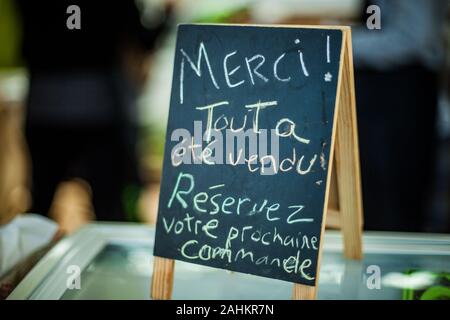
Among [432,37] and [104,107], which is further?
[104,107]

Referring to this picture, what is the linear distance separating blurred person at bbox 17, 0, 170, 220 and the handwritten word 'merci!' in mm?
1107

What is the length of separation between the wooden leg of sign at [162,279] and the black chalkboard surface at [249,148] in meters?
0.02

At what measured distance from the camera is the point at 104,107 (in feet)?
9.07

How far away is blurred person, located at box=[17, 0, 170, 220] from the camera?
8.37ft

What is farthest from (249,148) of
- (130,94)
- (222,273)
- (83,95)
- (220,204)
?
(130,94)

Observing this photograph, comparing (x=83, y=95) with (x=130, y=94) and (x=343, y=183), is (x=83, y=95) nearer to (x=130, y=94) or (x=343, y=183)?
(x=130, y=94)

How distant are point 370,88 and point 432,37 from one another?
32cm

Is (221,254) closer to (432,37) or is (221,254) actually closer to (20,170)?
(432,37)

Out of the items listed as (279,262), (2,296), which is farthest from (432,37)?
(2,296)

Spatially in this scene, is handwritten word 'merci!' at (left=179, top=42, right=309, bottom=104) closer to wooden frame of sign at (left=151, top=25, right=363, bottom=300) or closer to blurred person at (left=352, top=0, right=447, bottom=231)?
wooden frame of sign at (left=151, top=25, right=363, bottom=300)

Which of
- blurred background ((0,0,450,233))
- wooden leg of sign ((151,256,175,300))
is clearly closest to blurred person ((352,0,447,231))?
blurred background ((0,0,450,233))

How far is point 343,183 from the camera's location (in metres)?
1.51

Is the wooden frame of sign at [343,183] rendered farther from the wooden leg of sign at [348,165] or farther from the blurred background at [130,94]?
the blurred background at [130,94]

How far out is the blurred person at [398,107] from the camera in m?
2.54
